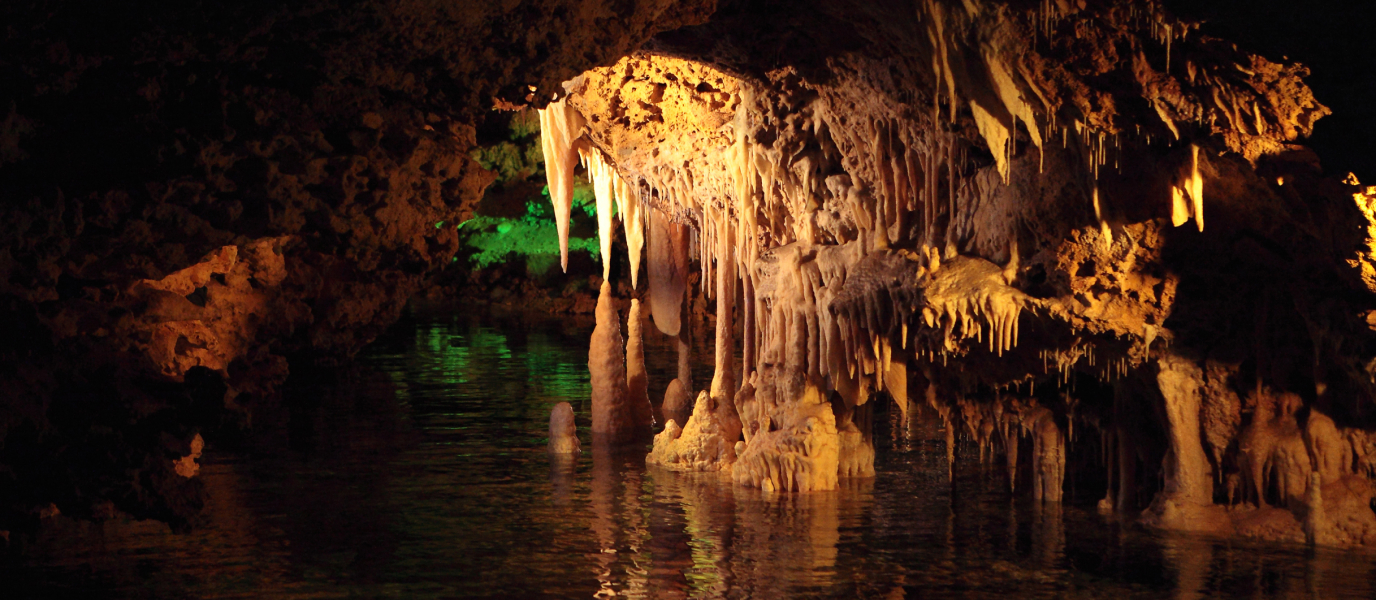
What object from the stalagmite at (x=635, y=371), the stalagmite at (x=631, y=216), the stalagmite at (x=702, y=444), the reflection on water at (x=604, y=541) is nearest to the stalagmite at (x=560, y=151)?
the stalagmite at (x=631, y=216)

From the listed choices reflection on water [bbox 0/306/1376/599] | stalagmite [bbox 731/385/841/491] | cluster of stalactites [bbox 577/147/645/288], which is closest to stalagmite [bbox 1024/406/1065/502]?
reflection on water [bbox 0/306/1376/599]

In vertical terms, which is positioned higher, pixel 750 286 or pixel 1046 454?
pixel 750 286

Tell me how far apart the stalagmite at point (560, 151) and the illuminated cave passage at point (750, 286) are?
0.03 metres

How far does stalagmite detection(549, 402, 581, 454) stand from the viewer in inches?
480

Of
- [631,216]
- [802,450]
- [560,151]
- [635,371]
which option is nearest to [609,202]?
[631,216]

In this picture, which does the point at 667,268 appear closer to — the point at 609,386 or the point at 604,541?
the point at 609,386

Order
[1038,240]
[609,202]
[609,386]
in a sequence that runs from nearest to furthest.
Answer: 1. [1038,240]
2. [609,202]
3. [609,386]

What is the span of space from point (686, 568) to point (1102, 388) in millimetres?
3532

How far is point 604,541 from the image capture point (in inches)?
341

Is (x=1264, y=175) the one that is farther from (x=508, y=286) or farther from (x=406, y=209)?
(x=508, y=286)

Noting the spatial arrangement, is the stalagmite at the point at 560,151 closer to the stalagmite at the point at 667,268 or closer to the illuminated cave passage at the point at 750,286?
the illuminated cave passage at the point at 750,286

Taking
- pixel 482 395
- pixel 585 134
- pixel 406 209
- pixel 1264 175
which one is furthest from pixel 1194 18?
pixel 482 395

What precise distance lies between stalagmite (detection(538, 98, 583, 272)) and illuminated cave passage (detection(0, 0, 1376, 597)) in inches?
1.3

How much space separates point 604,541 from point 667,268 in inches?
213
